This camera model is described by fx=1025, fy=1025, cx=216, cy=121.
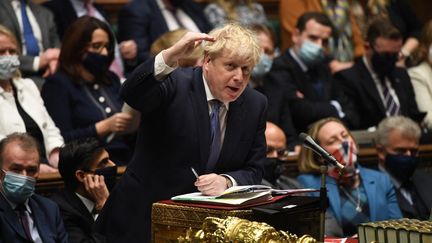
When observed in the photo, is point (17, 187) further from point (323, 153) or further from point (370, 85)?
point (370, 85)

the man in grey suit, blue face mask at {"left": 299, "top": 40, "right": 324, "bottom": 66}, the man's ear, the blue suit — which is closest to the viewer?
the man's ear

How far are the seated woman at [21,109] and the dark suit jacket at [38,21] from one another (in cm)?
50

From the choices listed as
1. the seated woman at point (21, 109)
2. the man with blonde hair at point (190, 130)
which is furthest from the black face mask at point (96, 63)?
the man with blonde hair at point (190, 130)

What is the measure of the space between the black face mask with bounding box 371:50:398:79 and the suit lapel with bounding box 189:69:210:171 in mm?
3381

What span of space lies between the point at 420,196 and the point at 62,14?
252cm

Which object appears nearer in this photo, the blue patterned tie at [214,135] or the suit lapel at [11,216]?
the blue patterned tie at [214,135]

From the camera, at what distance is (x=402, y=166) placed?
19.2ft

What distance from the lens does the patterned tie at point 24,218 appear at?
14.3 feet

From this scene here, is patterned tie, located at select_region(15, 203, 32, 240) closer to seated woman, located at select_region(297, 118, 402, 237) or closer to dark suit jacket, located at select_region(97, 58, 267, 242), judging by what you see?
dark suit jacket, located at select_region(97, 58, 267, 242)

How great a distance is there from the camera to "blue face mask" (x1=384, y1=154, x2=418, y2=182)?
230 inches

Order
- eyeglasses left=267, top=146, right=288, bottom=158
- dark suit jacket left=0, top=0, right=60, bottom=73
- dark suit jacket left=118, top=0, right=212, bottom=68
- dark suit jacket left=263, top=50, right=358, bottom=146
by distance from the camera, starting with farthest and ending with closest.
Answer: dark suit jacket left=118, top=0, right=212, bottom=68 → dark suit jacket left=263, top=50, right=358, bottom=146 → dark suit jacket left=0, top=0, right=60, bottom=73 → eyeglasses left=267, top=146, right=288, bottom=158

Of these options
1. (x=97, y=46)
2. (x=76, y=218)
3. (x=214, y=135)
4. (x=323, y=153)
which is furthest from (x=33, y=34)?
(x=323, y=153)

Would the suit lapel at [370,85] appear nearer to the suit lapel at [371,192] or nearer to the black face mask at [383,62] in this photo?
the black face mask at [383,62]

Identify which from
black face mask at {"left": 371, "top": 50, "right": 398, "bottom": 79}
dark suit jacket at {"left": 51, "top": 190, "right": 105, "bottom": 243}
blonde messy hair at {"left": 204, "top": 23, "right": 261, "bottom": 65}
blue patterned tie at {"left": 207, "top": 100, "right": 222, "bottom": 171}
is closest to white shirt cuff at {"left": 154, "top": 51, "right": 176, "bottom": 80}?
blonde messy hair at {"left": 204, "top": 23, "right": 261, "bottom": 65}
